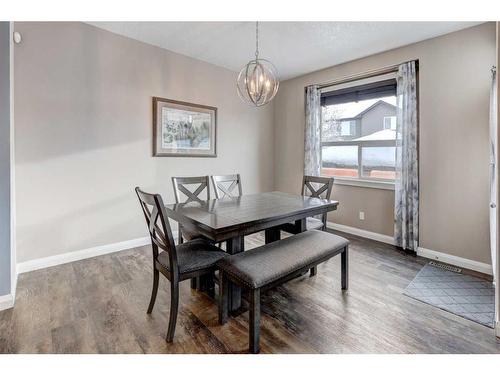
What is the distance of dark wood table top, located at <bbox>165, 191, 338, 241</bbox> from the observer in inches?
66.6

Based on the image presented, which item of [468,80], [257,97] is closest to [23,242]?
[257,97]

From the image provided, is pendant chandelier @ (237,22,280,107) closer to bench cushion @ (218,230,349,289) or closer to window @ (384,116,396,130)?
bench cushion @ (218,230,349,289)

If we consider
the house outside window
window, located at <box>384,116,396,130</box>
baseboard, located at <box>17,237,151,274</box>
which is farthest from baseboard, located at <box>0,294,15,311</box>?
window, located at <box>384,116,396,130</box>

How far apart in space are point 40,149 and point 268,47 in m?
2.90

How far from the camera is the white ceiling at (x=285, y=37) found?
9.18 ft

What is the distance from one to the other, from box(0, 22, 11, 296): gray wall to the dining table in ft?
3.96

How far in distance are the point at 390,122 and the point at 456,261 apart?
189 centimetres

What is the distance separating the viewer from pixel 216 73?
13.2ft

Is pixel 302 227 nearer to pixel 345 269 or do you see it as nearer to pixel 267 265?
pixel 345 269

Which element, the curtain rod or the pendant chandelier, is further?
the curtain rod

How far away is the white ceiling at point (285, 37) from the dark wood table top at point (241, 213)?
1.93 metres
